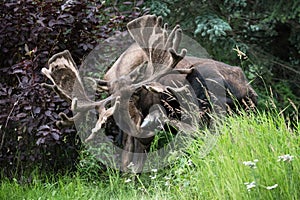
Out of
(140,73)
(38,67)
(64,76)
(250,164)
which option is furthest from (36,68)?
(250,164)

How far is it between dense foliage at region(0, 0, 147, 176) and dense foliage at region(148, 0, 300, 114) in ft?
7.04

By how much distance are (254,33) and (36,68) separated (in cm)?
547

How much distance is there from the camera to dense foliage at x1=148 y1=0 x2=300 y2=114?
9422 millimetres

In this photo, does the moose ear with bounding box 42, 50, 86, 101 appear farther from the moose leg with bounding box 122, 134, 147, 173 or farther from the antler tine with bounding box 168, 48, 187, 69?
the antler tine with bounding box 168, 48, 187, 69

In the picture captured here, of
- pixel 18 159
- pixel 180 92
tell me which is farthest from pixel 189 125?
pixel 18 159

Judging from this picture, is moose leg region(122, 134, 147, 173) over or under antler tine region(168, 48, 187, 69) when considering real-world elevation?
under

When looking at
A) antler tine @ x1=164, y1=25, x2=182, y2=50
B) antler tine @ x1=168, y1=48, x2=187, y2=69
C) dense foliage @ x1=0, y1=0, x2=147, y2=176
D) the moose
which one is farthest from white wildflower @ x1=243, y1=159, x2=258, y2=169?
dense foliage @ x1=0, y1=0, x2=147, y2=176

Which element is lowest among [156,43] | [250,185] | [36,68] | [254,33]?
[254,33]

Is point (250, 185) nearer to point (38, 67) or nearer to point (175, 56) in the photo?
point (175, 56)

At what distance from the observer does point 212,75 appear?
253 inches

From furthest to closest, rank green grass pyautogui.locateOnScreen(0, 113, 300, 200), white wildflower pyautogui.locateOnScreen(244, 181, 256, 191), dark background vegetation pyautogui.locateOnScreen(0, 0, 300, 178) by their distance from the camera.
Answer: dark background vegetation pyautogui.locateOnScreen(0, 0, 300, 178) → green grass pyautogui.locateOnScreen(0, 113, 300, 200) → white wildflower pyautogui.locateOnScreen(244, 181, 256, 191)

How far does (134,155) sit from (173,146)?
64 cm

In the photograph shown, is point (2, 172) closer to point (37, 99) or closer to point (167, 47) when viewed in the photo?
point (37, 99)

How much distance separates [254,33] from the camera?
11.2 metres
